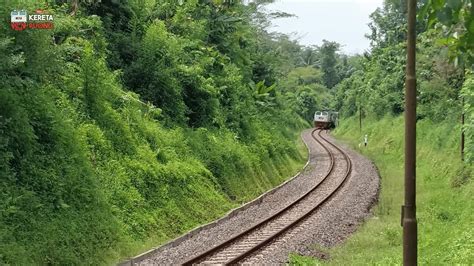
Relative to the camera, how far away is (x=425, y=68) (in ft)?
121

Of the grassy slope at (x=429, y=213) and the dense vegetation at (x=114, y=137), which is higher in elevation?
the dense vegetation at (x=114, y=137)

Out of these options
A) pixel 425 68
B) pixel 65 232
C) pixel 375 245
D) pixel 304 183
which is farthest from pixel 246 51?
pixel 65 232

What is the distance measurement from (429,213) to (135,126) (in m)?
10.0

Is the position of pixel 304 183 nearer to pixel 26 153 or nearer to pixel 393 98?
pixel 26 153

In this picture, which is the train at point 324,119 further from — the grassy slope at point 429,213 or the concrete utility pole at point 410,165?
the concrete utility pole at point 410,165

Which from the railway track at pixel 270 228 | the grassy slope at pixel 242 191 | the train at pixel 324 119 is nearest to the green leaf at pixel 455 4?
the railway track at pixel 270 228

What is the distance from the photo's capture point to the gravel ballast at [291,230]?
1288 centimetres

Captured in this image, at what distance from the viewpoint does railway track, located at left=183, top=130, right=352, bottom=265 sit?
12492 mm

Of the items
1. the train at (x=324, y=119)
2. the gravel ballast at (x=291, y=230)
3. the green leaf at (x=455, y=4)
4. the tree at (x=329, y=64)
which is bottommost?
the gravel ballast at (x=291, y=230)

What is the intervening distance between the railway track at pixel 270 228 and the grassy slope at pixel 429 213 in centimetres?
162

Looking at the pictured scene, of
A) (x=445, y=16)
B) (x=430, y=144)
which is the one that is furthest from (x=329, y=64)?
(x=445, y=16)

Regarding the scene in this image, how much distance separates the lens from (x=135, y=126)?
1777cm

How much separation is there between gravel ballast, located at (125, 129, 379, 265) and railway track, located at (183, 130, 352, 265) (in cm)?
22

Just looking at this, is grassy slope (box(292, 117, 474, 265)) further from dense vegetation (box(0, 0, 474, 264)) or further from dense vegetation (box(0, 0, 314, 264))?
dense vegetation (box(0, 0, 314, 264))
